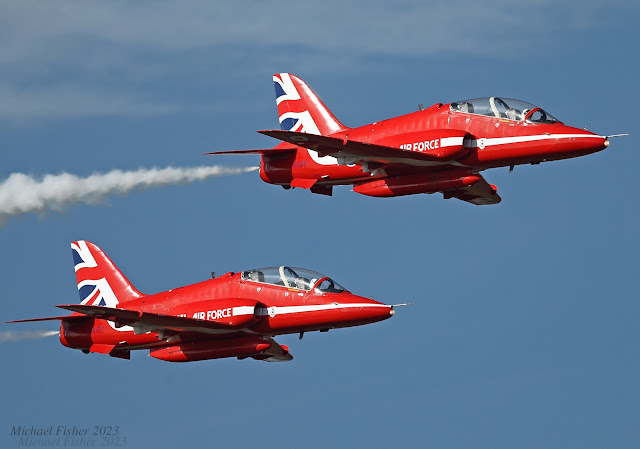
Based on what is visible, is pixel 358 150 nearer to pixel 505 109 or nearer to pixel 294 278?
pixel 294 278

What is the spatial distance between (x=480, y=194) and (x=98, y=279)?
19.1m

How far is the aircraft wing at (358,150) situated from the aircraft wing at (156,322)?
855cm

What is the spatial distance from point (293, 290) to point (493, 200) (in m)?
12.0

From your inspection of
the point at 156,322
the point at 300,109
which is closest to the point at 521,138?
the point at 300,109

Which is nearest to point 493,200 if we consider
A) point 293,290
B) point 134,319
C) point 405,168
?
point 405,168

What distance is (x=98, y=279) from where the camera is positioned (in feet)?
228

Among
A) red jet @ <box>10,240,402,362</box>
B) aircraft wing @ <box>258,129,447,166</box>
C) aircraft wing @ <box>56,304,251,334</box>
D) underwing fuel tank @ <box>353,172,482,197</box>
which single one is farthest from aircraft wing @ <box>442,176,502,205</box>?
aircraft wing @ <box>56,304,251,334</box>

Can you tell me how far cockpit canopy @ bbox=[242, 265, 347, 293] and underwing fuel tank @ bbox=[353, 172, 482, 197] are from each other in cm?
455

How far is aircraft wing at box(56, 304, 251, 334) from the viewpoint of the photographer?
197 ft

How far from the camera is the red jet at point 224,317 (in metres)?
60.6

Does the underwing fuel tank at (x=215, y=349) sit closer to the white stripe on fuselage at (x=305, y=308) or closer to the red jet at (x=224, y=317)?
the red jet at (x=224, y=317)

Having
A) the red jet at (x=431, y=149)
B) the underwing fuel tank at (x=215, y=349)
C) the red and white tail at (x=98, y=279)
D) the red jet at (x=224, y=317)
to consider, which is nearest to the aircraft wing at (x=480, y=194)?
the red jet at (x=431, y=149)

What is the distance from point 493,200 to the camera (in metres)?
67.9

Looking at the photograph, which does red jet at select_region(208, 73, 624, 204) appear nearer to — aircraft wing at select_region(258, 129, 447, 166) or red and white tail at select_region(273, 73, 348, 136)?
aircraft wing at select_region(258, 129, 447, 166)
